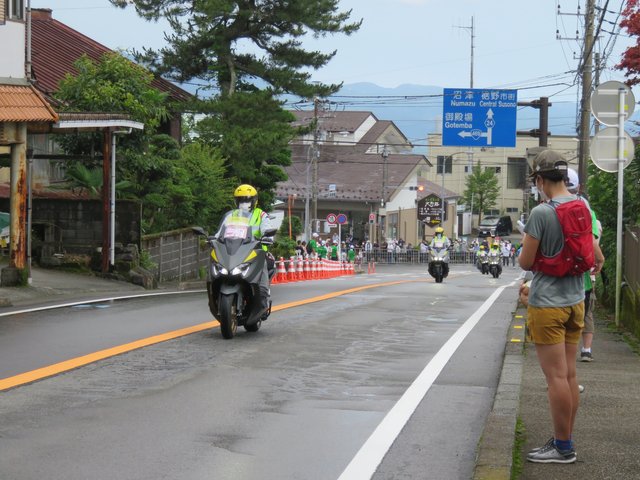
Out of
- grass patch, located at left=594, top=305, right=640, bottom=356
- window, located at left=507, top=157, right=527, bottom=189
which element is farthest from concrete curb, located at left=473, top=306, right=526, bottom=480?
window, located at left=507, top=157, right=527, bottom=189

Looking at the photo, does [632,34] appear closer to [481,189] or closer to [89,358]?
[89,358]

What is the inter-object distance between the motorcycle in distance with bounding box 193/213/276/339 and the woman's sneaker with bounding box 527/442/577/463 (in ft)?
18.8

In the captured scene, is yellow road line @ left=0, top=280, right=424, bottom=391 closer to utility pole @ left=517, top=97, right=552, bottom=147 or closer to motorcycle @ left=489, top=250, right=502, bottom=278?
utility pole @ left=517, top=97, right=552, bottom=147

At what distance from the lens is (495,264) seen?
44438 mm

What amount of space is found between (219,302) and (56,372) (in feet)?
9.64

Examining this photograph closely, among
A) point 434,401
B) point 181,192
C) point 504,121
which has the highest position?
point 504,121

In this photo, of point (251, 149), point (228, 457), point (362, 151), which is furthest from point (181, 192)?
point (362, 151)

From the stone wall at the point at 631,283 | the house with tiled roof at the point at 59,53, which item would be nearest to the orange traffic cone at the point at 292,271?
the house with tiled roof at the point at 59,53

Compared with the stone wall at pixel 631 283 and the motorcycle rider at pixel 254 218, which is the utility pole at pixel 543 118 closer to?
the stone wall at pixel 631 283

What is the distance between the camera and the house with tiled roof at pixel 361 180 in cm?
7144

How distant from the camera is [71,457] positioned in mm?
5793

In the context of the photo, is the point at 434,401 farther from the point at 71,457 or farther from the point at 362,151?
the point at 362,151

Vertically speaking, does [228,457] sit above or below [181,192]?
below

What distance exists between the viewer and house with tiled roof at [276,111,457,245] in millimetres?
71438
